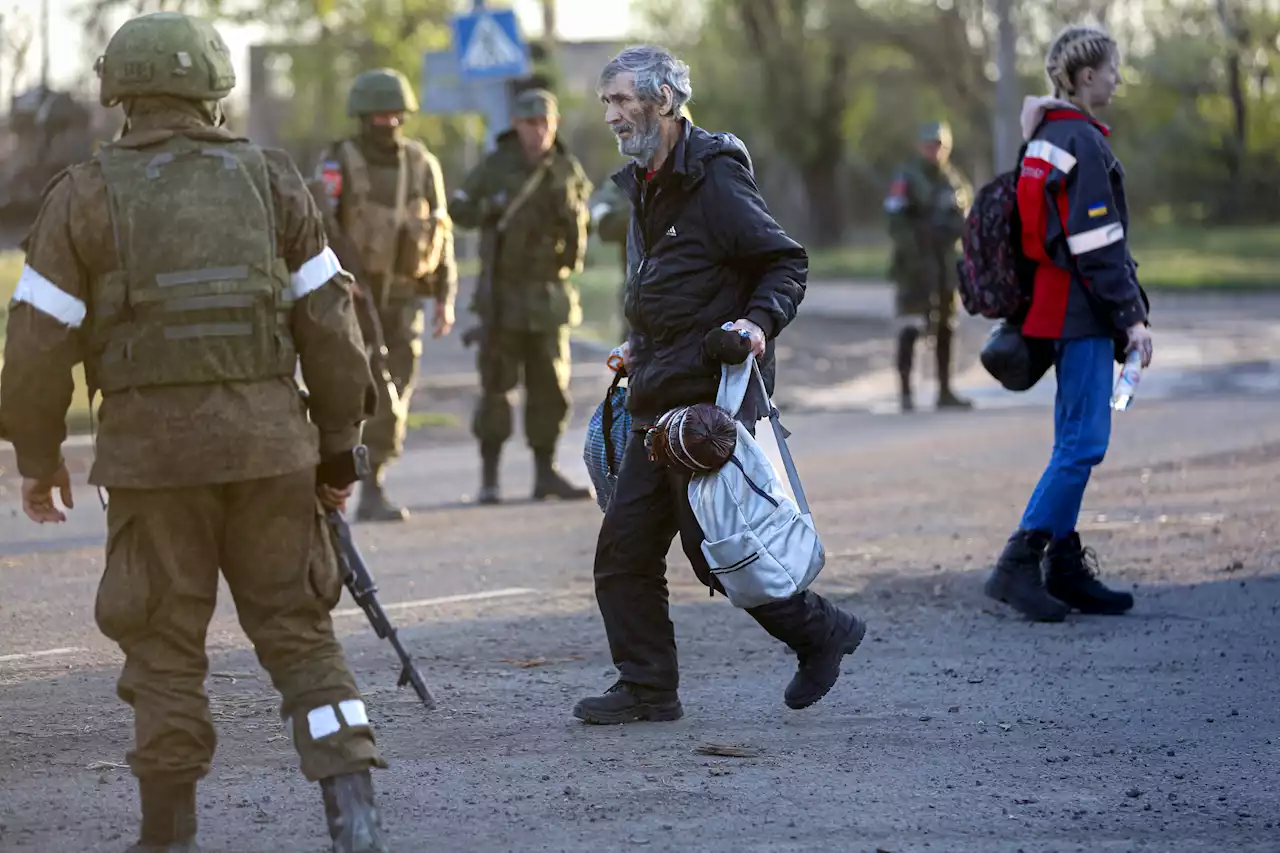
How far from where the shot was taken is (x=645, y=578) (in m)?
6.35

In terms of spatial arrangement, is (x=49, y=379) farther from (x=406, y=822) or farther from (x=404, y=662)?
(x=404, y=662)

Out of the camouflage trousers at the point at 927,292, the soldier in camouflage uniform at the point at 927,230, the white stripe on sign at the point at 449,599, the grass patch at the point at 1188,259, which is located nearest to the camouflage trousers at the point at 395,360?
the white stripe on sign at the point at 449,599

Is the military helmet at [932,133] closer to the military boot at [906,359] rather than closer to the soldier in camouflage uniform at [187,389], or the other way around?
the military boot at [906,359]

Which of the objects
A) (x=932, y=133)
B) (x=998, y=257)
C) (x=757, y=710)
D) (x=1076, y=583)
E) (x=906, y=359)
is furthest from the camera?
(x=906, y=359)

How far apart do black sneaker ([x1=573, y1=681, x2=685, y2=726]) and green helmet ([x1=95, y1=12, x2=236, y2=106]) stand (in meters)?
2.32

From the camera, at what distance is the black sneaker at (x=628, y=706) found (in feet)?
20.8

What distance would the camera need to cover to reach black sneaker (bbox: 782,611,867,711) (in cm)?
626

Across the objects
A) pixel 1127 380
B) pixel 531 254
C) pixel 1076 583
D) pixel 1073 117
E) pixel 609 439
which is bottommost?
pixel 1076 583

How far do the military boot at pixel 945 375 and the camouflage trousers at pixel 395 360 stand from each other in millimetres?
6323

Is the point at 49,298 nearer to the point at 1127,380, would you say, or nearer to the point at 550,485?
the point at 1127,380

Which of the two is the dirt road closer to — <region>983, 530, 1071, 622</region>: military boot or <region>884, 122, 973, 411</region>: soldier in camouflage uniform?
<region>983, 530, 1071, 622</region>: military boot

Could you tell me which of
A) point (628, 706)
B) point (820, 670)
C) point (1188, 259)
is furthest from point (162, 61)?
point (1188, 259)

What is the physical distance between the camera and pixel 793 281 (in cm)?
611

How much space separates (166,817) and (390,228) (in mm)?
6471
